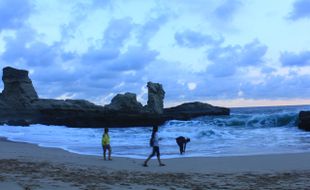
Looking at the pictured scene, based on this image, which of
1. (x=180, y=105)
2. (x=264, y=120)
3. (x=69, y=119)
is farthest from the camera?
(x=180, y=105)

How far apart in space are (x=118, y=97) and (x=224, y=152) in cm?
5227

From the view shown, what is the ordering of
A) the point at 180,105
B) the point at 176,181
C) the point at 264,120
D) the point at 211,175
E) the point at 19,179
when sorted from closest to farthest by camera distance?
the point at 19,179, the point at 176,181, the point at 211,175, the point at 264,120, the point at 180,105

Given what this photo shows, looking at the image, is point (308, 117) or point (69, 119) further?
point (69, 119)

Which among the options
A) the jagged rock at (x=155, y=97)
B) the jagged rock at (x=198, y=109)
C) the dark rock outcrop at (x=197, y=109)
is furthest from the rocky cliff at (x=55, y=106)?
the jagged rock at (x=198, y=109)

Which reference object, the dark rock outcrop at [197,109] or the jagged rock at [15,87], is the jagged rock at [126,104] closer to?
the dark rock outcrop at [197,109]

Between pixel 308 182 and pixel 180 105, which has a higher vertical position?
pixel 180 105

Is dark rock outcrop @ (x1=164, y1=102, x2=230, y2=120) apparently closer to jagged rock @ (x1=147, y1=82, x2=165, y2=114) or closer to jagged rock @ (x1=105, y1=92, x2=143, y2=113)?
jagged rock @ (x1=147, y1=82, x2=165, y2=114)

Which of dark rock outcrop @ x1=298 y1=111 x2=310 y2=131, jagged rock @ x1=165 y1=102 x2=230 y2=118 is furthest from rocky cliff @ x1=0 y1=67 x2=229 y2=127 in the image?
dark rock outcrop @ x1=298 y1=111 x2=310 y2=131

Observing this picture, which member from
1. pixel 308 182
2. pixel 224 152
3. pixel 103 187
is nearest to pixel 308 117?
pixel 224 152

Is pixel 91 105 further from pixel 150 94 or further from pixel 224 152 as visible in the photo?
pixel 224 152

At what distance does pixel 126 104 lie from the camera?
69188 millimetres

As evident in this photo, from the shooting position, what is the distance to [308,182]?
10156mm

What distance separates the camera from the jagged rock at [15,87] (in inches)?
2729

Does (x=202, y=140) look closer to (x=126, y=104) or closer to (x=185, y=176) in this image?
(x=185, y=176)
